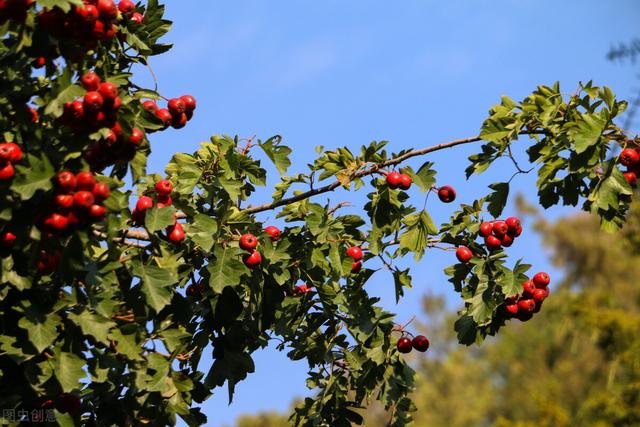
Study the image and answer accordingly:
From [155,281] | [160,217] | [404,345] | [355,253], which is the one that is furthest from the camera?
[404,345]

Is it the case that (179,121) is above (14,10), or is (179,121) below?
above

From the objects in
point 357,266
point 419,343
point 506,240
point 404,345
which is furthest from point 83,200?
point 419,343

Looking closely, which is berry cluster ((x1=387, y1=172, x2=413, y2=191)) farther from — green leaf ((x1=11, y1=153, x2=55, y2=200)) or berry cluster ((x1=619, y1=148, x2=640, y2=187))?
green leaf ((x1=11, y1=153, x2=55, y2=200))

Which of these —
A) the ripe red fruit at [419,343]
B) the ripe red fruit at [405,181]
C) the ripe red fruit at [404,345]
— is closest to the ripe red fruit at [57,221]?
the ripe red fruit at [405,181]

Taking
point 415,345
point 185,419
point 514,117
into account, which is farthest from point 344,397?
point 514,117

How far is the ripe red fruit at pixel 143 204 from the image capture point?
4.70 metres

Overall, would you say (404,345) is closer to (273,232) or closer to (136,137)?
A: (273,232)

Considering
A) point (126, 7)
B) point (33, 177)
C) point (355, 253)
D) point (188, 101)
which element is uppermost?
point (126, 7)

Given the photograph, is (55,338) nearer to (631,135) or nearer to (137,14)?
(137,14)

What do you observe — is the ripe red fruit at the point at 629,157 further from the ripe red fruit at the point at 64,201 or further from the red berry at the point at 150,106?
the ripe red fruit at the point at 64,201

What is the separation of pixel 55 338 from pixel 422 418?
130 ft

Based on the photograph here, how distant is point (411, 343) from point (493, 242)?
0.96 m

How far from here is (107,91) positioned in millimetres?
4203

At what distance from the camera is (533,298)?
5.62 m
